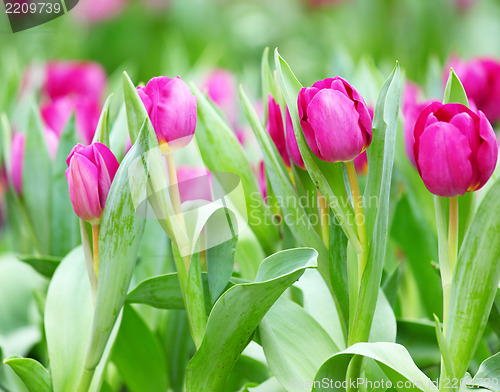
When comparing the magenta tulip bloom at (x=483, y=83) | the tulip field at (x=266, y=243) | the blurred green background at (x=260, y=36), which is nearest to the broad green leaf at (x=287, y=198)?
the tulip field at (x=266, y=243)

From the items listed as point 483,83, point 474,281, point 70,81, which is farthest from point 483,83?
point 70,81

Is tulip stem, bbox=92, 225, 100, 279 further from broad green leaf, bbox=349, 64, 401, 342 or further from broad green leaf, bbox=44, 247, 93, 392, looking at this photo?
broad green leaf, bbox=349, 64, 401, 342

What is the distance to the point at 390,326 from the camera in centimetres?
57

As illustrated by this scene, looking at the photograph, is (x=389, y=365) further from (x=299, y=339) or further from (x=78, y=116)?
(x=78, y=116)

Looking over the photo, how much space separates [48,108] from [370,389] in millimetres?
622

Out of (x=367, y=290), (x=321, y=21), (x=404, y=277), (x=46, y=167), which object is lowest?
(x=404, y=277)

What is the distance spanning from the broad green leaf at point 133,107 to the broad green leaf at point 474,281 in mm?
251

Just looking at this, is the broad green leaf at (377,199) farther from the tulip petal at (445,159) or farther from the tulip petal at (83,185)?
the tulip petal at (83,185)

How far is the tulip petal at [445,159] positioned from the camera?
449 millimetres

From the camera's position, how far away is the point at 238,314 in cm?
48

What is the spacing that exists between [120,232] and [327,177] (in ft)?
0.53

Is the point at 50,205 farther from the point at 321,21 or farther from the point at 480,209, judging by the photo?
the point at 321,21

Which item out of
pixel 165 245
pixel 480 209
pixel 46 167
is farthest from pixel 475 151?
pixel 46 167

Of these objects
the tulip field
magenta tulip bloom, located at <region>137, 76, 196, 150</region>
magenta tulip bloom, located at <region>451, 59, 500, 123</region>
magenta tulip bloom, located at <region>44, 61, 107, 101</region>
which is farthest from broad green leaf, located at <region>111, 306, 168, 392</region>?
magenta tulip bloom, located at <region>44, 61, 107, 101</region>
